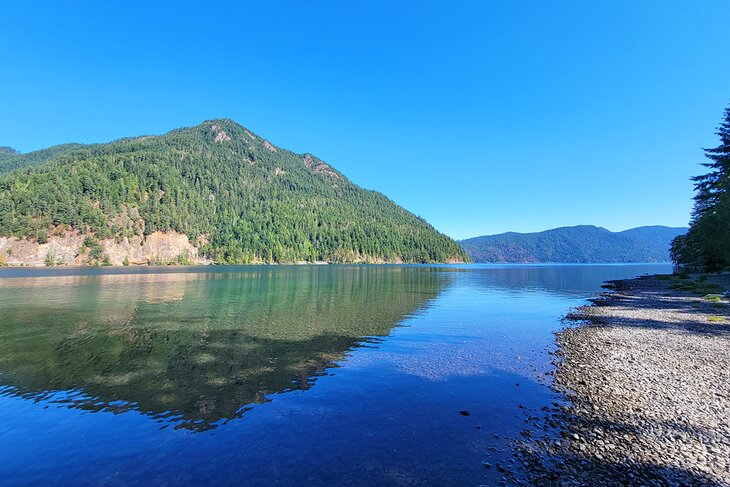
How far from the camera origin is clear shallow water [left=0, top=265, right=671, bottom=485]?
9766mm

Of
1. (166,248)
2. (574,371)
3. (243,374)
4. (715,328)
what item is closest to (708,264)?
(715,328)

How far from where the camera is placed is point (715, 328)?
26.8m

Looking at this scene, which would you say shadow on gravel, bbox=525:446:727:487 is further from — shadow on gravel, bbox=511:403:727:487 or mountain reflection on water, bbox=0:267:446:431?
mountain reflection on water, bbox=0:267:446:431

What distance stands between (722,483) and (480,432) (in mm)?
5727

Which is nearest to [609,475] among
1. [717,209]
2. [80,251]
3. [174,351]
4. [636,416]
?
[636,416]

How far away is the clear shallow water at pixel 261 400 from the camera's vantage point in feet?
32.0

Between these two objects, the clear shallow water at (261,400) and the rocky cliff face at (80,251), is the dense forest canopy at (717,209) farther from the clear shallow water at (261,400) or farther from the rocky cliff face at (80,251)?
the rocky cliff face at (80,251)

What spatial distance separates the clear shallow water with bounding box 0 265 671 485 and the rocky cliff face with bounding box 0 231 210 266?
17099 cm

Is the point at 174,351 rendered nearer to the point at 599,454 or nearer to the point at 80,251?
the point at 599,454

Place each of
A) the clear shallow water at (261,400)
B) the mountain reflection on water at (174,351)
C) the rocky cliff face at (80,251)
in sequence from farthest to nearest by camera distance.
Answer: the rocky cliff face at (80,251) < the mountain reflection on water at (174,351) < the clear shallow water at (261,400)

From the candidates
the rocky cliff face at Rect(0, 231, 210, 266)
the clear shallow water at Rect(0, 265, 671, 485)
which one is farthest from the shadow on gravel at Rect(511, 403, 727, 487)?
the rocky cliff face at Rect(0, 231, 210, 266)

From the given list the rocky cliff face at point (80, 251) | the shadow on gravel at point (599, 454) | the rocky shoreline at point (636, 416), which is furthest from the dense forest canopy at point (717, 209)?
the rocky cliff face at point (80, 251)

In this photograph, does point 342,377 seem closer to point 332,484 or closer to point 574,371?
point 332,484

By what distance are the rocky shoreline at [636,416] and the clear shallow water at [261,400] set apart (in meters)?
1.16
